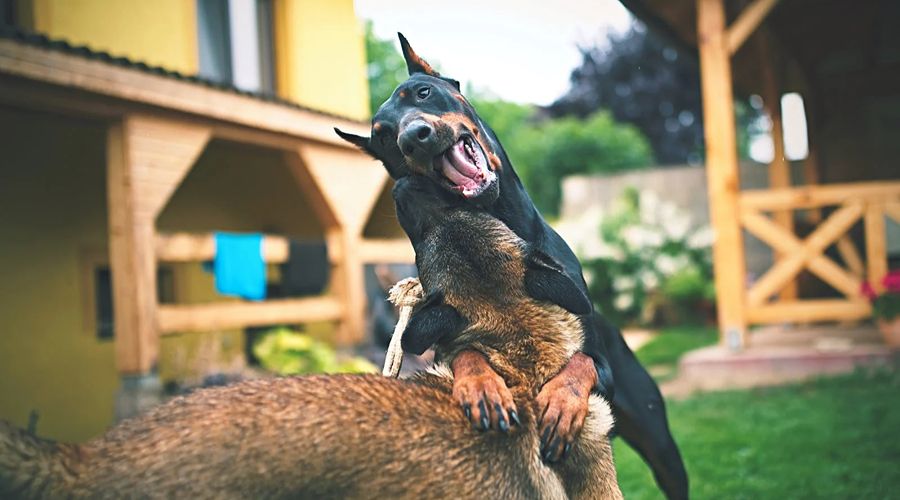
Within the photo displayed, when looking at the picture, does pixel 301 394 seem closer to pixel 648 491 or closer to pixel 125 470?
pixel 125 470

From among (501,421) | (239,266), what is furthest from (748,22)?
(501,421)

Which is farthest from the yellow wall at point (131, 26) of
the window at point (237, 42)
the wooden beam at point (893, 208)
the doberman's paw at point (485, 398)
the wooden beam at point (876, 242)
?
the wooden beam at point (893, 208)

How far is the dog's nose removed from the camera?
1.72 meters

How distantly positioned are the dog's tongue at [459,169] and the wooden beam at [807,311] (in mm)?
7269

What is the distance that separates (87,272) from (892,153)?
12.5 metres

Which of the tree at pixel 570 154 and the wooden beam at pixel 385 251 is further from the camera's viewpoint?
the tree at pixel 570 154

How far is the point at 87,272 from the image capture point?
8.29 m

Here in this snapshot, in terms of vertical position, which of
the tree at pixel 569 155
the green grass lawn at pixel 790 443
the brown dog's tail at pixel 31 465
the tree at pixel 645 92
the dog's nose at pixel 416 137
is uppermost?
the tree at pixel 645 92

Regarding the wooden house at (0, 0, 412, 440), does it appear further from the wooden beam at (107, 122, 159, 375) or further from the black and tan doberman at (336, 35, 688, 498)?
the black and tan doberman at (336, 35, 688, 498)

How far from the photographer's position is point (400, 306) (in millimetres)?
2135

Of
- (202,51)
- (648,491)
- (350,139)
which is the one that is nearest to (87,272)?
(202,51)

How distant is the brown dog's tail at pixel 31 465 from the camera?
47.2 inches

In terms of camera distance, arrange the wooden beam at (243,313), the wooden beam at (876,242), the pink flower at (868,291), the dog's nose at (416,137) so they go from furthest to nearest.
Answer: the wooden beam at (876,242) < the pink flower at (868,291) < the wooden beam at (243,313) < the dog's nose at (416,137)

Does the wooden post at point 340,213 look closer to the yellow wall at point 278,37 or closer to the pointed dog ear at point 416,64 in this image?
the yellow wall at point 278,37
